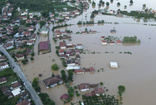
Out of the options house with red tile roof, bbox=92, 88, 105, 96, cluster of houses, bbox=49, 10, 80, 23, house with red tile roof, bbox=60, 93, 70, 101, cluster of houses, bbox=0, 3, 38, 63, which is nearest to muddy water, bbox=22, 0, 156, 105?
house with red tile roof, bbox=60, 93, 70, 101

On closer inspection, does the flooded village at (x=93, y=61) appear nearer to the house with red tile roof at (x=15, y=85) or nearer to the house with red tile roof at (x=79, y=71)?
the house with red tile roof at (x=79, y=71)

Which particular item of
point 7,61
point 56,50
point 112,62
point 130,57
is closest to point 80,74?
point 112,62

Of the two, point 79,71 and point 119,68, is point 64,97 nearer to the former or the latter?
point 79,71

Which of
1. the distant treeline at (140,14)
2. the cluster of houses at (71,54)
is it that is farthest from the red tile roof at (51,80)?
the distant treeline at (140,14)

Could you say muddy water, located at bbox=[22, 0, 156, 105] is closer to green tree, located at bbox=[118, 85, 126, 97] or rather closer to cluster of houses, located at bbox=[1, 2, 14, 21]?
green tree, located at bbox=[118, 85, 126, 97]

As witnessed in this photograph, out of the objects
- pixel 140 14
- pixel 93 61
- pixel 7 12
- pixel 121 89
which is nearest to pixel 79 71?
pixel 93 61

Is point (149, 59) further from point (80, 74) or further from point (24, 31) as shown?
point (24, 31)

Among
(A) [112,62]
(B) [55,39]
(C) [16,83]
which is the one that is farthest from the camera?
(B) [55,39]
